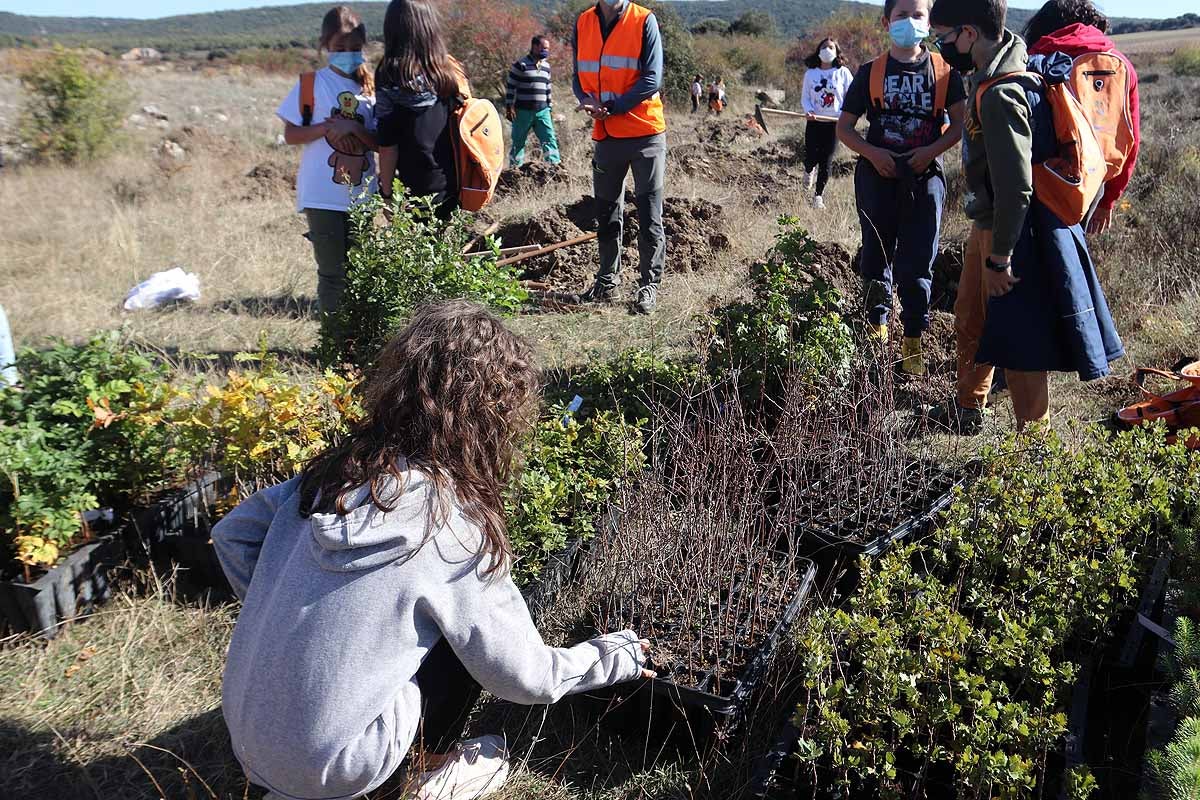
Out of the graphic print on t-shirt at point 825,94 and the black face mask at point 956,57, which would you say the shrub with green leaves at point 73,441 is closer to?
the black face mask at point 956,57

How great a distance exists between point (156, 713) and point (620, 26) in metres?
4.44

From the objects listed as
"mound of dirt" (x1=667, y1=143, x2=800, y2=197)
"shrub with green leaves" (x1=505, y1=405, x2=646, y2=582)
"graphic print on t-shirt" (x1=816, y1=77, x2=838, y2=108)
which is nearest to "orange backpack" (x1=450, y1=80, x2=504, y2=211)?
"shrub with green leaves" (x1=505, y1=405, x2=646, y2=582)

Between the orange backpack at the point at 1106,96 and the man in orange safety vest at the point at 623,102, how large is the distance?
2.58 metres

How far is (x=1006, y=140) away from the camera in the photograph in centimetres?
310

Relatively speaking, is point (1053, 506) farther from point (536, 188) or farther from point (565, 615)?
point (536, 188)

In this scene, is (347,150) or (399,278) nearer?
(399,278)

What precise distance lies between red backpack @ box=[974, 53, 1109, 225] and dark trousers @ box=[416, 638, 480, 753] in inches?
104

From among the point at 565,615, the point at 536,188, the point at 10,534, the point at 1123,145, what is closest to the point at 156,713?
the point at 10,534

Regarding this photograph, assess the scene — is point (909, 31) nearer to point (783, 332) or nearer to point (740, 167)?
point (783, 332)

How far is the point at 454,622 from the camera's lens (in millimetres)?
1802

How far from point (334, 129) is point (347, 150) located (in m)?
0.12

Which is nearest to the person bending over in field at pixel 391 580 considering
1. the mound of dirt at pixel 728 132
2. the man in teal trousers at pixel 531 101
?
the man in teal trousers at pixel 531 101

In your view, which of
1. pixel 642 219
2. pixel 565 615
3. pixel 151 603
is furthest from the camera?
pixel 642 219

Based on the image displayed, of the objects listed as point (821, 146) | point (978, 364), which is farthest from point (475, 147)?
point (821, 146)
